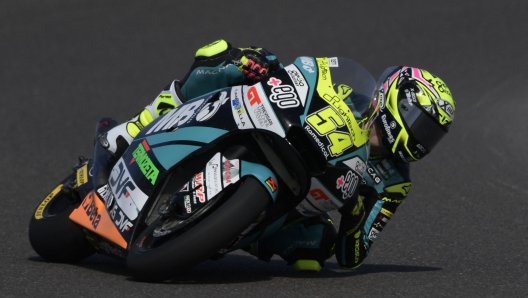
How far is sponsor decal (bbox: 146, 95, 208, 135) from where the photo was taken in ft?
16.9

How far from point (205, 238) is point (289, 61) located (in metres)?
7.88

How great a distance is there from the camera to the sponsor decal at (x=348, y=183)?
4883mm

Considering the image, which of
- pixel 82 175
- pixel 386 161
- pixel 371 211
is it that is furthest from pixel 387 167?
pixel 82 175

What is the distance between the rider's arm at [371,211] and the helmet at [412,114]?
0.32 metres

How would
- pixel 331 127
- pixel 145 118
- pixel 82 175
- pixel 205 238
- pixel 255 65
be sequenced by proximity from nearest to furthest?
1. pixel 205 238
2. pixel 331 127
3. pixel 255 65
4. pixel 145 118
5. pixel 82 175

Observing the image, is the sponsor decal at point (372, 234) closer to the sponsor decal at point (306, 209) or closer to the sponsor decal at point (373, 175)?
the sponsor decal at point (373, 175)

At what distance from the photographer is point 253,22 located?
13422 millimetres

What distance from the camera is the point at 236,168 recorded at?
4.73 meters

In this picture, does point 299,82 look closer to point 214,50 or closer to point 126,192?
point 214,50

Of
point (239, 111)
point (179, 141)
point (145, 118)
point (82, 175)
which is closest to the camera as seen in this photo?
point (239, 111)

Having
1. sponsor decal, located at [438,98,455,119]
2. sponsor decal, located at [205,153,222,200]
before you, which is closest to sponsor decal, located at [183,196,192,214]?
sponsor decal, located at [205,153,222,200]

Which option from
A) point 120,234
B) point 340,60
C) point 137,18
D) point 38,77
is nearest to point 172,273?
point 120,234

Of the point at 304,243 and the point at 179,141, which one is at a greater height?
the point at 179,141

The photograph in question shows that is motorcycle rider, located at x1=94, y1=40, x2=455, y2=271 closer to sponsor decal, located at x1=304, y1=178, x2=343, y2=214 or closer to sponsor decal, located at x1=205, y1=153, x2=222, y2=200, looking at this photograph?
sponsor decal, located at x1=304, y1=178, x2=343, y2=214
